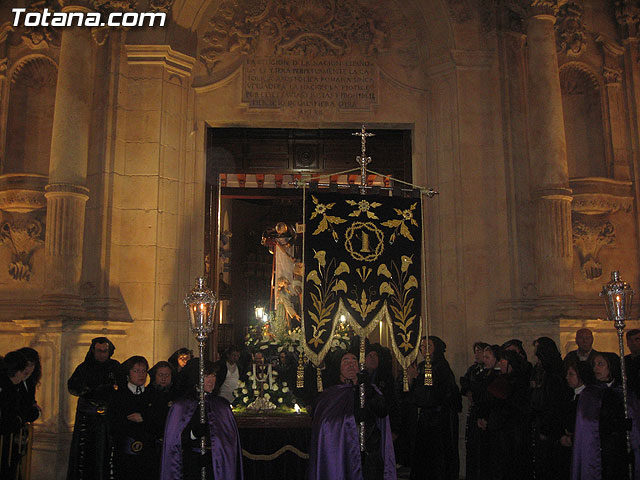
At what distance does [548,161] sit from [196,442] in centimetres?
641

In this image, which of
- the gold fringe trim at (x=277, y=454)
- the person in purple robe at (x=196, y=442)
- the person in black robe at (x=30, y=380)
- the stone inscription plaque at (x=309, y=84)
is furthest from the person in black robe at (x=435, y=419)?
the stone inscription plaque at (x=309, y=84)

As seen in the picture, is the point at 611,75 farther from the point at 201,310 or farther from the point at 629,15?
the point at 201,310

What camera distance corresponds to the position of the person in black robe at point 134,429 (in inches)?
255

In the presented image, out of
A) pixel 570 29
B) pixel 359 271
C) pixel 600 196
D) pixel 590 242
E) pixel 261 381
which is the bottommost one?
pixel 261 381

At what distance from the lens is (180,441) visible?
6.05 metres

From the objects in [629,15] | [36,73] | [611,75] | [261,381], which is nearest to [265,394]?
[261,381]

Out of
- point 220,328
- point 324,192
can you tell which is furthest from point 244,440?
point 220,328

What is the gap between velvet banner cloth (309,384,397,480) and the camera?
20.0 feet

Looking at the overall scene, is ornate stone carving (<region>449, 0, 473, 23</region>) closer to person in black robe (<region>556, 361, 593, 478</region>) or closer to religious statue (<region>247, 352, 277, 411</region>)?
religious statue (<region>247, 352, 277, 411</region>)

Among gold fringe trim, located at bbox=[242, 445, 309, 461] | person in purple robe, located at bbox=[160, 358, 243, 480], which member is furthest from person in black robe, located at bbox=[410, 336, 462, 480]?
person in purple robe, located at bbox=[160, 358, 243, 480]

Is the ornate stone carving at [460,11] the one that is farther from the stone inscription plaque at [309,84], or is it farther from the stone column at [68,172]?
the stone column at [68,172]

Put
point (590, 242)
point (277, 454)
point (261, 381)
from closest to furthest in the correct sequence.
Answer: point (277, 454), point (261, 381), point (590, 242)

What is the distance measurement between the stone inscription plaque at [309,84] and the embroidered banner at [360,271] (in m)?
4.92

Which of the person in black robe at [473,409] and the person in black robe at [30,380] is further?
the person in black robe at [473,409]
